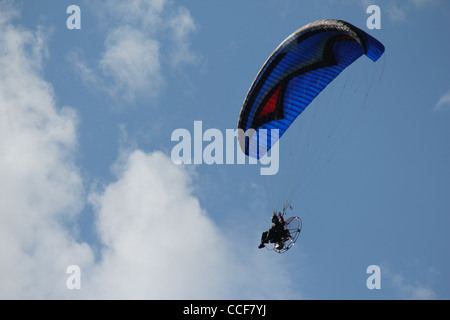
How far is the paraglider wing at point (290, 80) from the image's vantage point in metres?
25.7

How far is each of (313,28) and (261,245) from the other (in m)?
9.40

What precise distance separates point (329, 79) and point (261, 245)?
8363 millimetres

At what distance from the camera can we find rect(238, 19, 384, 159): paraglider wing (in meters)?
25.7

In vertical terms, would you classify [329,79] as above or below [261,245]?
above

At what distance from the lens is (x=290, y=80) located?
26734 mm

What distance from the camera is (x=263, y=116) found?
27.2m
